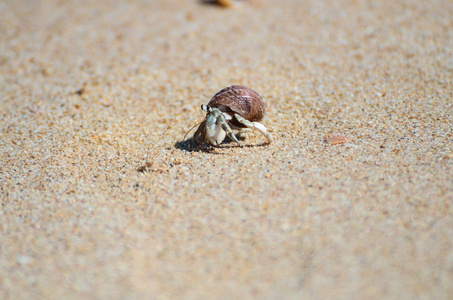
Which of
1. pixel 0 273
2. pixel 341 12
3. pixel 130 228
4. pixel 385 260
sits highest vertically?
pixel 341 12

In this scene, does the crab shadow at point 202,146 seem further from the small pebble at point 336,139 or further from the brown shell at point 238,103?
the small pebble at point 336,139

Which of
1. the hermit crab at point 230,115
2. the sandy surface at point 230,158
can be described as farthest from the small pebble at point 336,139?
the hermit crab at point 230,115

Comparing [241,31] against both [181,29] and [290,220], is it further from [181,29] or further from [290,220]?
[290,220]

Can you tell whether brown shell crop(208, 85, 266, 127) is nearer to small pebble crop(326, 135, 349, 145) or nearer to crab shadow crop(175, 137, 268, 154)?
crab shadow crop(175, 137, 268, 154)

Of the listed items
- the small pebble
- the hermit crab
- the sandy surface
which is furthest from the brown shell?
the small pebble

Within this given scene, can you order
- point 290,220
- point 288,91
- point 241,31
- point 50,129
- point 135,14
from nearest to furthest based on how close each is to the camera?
point 290,220 → point 50,129 → point 288,91 → point 241,31 → point 135,14

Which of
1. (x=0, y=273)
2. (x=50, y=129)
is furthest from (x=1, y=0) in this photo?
(x=0, y=273)

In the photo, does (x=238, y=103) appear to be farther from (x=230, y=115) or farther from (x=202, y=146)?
(x=202, y=146)
